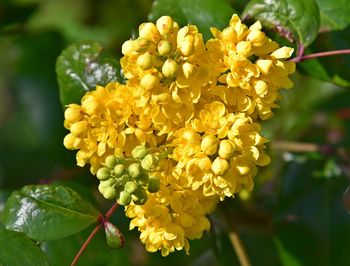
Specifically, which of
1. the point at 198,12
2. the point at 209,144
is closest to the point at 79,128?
the point at 209,144

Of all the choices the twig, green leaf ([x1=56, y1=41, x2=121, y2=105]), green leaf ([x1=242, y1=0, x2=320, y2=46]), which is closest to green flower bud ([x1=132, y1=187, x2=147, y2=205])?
green leaf ([x1=56, y1=41, x2=121, y2=105])

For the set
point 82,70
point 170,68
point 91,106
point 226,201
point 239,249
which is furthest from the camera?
point 226,201

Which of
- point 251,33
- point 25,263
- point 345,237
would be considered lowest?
point 345,237

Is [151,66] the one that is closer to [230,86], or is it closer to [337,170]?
[230,86]

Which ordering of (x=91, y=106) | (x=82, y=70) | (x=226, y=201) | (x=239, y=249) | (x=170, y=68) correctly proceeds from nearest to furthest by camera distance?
(x=170, y=68) < (x=91, y=106) < (x=82, y=70) < (x=239, y=249) < (x=226, y=201)

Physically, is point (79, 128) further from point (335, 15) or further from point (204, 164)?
point (335, 15)

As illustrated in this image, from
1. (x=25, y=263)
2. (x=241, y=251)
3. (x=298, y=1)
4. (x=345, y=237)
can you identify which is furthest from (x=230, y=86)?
(x=345, y=237)

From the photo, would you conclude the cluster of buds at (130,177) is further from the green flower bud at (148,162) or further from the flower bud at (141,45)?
the flower bud at (141,45)

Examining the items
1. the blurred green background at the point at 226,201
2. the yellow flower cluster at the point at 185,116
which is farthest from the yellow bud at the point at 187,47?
the blurred green background at the point at 226,201

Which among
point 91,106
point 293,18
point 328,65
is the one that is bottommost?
point 328,65
